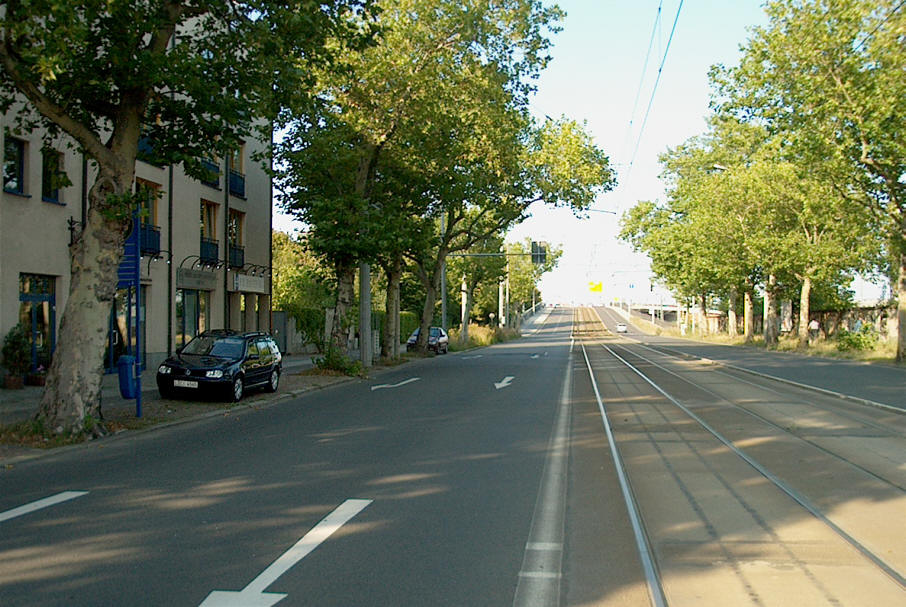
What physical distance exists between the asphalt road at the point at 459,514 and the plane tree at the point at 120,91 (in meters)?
1.21

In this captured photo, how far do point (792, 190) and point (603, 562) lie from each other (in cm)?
3884

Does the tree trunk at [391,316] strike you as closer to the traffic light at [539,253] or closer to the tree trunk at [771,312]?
the traffic light at [539,253]

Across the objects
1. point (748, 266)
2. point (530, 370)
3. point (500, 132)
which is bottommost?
point (530, 370)

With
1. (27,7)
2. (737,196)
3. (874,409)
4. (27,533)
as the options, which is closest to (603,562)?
(27,533)

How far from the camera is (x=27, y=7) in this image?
8.62 m

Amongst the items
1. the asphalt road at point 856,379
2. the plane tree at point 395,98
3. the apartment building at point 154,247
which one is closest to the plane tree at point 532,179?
the plane tree at point 395,98

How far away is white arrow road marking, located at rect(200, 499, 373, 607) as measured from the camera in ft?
14.5

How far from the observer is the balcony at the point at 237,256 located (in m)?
29.5

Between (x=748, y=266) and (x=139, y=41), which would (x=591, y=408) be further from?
A: (x=748, y=266)

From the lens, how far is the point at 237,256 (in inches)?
1181

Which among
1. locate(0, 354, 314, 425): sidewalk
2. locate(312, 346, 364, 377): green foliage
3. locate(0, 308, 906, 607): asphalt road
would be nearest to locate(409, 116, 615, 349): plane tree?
locate(312, 346, 364, 377): green foliage

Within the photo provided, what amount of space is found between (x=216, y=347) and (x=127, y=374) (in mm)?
3119

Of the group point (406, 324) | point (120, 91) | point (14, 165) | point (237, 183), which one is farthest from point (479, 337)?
point (120, 91)

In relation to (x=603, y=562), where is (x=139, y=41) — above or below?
above
